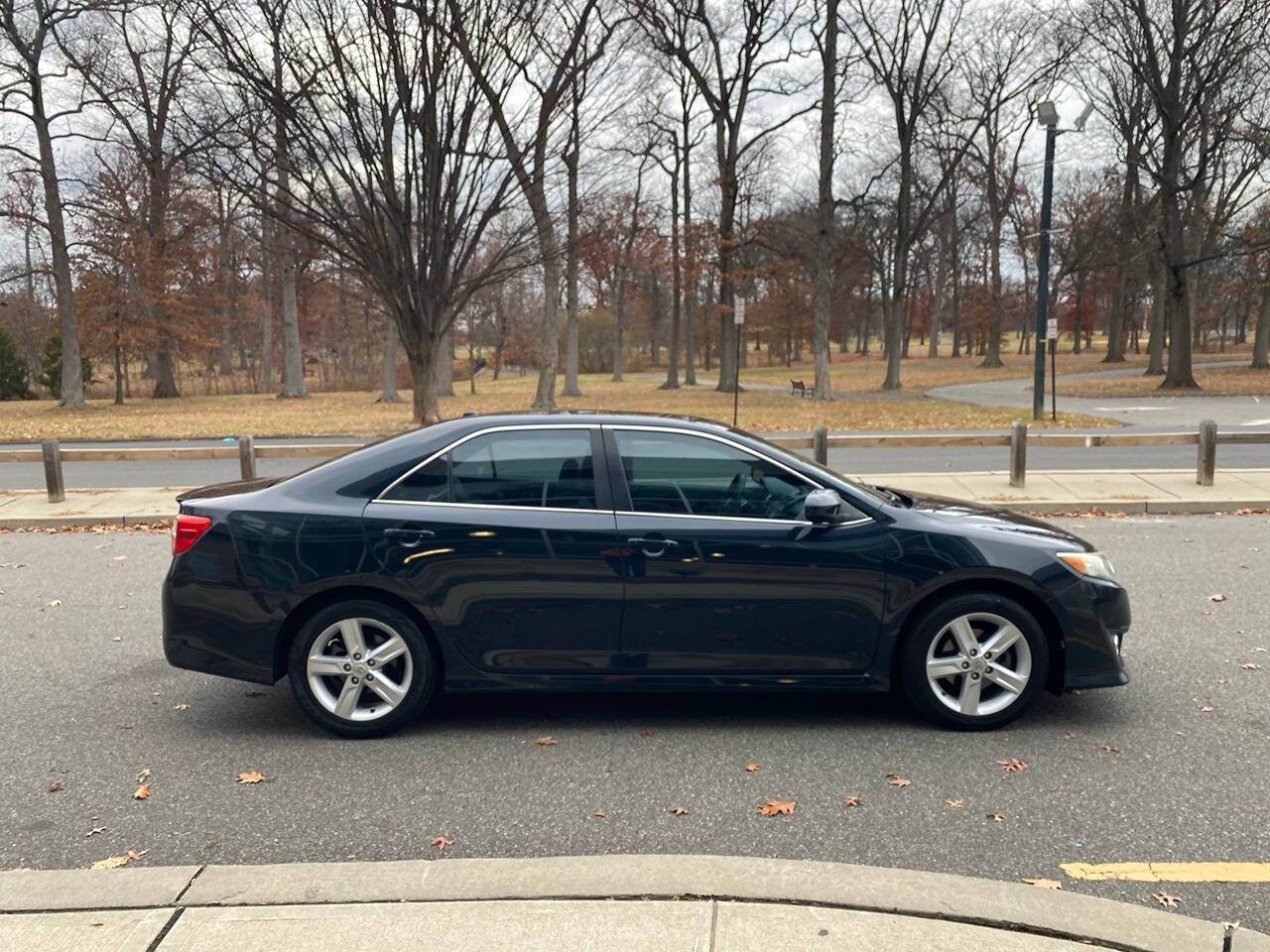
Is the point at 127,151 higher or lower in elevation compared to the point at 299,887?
higher

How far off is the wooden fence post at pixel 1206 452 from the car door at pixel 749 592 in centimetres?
849

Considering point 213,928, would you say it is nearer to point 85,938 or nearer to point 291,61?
point 85,938

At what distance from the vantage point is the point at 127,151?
118 ft

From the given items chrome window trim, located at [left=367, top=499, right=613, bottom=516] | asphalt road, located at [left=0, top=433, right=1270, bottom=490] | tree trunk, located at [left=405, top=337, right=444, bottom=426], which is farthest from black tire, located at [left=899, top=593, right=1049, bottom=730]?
tree trunk, located at [left=405, top=337, right=444, bottom=426]

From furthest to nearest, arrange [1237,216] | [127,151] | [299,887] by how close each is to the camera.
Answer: [1237,216]
[127,151]
[299,887]

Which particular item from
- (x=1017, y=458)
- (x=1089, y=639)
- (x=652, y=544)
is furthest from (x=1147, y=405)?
(x=652, y=544)

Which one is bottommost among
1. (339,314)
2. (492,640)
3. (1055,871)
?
(1055,871)

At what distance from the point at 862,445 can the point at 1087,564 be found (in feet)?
31.6

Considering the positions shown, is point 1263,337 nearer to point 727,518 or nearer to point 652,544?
point 727,518

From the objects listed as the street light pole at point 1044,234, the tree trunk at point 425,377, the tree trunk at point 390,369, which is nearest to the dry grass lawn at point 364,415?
the tree trunk at point 425,377

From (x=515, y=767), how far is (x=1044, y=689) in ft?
8.61

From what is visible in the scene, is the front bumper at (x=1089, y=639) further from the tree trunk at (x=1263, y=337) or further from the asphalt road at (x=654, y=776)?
the tree trunk at (x=1263, y=337)

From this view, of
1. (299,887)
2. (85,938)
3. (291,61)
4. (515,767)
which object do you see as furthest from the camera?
(291,61)

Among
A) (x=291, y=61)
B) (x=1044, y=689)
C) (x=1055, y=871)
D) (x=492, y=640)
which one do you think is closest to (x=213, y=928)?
(x=492, y=640)
